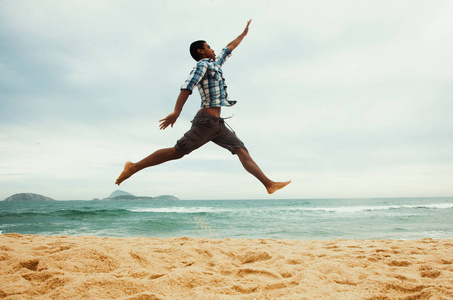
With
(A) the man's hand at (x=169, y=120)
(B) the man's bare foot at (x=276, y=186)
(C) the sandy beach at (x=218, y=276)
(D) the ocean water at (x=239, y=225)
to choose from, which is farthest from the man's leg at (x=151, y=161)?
(D) the ocean water at (x=239, y=225)

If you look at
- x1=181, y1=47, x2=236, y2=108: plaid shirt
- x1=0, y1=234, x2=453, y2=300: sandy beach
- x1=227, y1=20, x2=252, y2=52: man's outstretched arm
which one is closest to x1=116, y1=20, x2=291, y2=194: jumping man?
x1=181, y1=47, x2=236, y2=108: plaid shirt

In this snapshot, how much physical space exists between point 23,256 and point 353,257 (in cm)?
340

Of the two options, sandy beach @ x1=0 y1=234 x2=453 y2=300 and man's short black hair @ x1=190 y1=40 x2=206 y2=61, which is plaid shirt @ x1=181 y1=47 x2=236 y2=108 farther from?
sandy beach @ x1=0 y1=234 x2=453 y2=300

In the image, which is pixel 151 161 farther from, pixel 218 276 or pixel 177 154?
pixel 218 276

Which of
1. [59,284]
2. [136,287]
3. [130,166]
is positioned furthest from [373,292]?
[130,166]

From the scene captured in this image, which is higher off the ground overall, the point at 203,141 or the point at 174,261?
the point at 203,141

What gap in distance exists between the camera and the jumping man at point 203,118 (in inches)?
111

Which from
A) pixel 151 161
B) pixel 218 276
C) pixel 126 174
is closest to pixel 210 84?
pixel 151 161

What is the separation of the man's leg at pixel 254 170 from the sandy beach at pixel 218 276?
755 mm

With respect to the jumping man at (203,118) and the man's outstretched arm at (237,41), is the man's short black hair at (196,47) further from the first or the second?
the man's outstretched arm at (237,41)

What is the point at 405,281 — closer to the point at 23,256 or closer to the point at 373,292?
the point at 373,292

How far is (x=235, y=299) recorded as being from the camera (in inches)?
73.2

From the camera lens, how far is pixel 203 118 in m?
2.99

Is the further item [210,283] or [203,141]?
[203,141]
